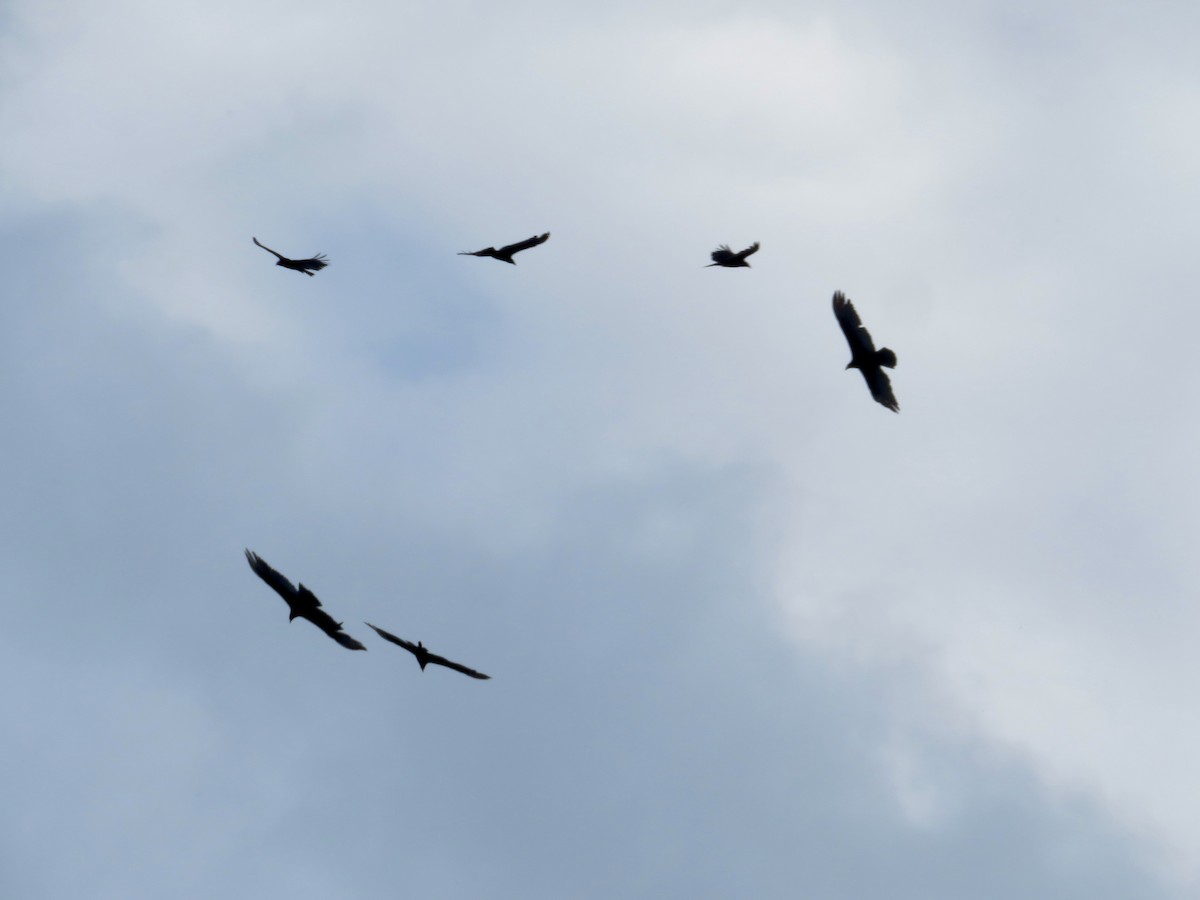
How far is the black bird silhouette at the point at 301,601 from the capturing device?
1563 inches

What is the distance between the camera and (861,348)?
45.6 metres

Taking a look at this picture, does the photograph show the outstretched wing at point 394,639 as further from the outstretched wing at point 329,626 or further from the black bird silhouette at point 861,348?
the black bird silhouette at point 861,348

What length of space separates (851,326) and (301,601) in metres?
19.0

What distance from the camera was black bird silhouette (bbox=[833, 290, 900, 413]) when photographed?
4516 centimetres

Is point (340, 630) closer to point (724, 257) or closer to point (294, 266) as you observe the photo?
point (294, 266)

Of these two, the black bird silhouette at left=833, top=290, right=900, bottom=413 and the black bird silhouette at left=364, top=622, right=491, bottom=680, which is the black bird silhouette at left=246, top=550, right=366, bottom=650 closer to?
the black bird silhouette at left=364, top=622, right=491, bottom=680

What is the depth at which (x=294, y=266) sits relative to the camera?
45.8 m

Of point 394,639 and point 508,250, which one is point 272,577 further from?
point 508,250

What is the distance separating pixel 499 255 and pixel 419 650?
13986 mm

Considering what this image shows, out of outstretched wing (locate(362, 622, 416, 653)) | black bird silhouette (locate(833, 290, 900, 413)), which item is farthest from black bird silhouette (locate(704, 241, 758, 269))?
outstretched wing (locate(362, 622, 416, 653))

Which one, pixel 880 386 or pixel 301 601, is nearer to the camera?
pixel 301 601

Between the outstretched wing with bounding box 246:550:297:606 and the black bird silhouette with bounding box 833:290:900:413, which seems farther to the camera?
the black bird silhouette with bounding box 833:290:900:413

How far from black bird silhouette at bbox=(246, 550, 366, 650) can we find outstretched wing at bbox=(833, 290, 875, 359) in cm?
1799

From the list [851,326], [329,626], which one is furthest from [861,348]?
[329,626]
